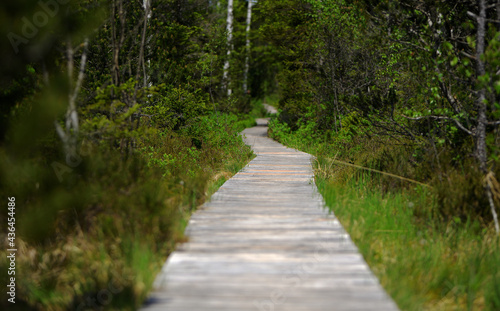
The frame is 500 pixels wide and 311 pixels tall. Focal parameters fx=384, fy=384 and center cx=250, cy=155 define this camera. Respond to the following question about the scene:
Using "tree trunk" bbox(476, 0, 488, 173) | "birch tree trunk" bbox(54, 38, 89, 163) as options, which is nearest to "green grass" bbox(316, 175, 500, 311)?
"tree trunk" bbox(476, 0, 488, 173)

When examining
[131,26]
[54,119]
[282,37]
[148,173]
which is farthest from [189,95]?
[282,37]

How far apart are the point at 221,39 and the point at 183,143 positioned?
664 cm

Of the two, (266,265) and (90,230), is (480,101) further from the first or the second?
(90,230)

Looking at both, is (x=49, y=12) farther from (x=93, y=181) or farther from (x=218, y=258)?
(x=218, y=258)

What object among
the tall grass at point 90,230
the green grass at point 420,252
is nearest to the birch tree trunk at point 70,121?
the tall grass at point 90,230

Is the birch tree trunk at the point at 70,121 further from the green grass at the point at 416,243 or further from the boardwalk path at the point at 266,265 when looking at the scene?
the green grass at the point at 416,243

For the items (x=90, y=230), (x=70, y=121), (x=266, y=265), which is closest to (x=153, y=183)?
(x=90, y=230)

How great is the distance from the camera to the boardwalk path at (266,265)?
2.83m

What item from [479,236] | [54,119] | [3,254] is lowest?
[3,254]

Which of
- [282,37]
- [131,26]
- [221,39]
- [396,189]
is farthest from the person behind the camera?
[282,37]

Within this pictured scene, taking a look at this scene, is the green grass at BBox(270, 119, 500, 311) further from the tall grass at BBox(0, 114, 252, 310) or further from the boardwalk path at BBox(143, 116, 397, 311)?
the tall grass at BBox(0, 114, 252, 310)

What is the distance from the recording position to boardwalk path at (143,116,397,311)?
9.29 feet

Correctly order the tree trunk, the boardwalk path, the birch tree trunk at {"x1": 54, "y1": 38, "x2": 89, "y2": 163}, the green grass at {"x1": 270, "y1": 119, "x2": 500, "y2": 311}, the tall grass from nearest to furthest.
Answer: the boardwalk path → the tall grass → the green grass at {"x1": 270, "y1": 119, "x2": 500, "y2": 311} → the birch tree trunk at {"x1": 54, "y1": 38, "x2": 89, "y2": 163} → the tree trunk

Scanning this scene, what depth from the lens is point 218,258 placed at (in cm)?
353
